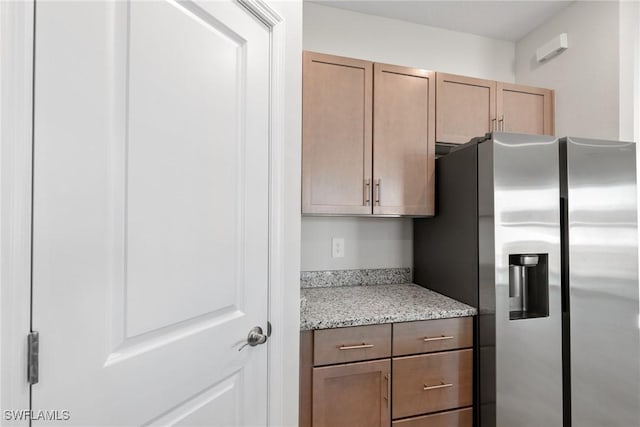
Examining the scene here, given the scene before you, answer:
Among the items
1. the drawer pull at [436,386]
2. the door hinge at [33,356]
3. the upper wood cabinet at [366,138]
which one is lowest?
the drawer pull at [436,386]

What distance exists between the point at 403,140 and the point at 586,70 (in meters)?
1.21

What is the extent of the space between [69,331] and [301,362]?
947mm

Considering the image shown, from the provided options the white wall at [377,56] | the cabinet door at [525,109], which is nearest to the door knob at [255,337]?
the white wall at [377,56]

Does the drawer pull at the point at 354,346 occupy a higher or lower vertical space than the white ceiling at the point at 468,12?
lower

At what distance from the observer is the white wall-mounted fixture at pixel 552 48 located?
6.84ft

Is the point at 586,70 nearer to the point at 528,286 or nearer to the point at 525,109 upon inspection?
the point at 525,109

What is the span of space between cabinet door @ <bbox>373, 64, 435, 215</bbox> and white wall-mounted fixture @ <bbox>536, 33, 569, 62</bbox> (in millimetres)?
909

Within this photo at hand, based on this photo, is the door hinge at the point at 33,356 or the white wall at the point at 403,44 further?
the white wall at the point at 403,44

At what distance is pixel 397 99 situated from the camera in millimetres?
1889

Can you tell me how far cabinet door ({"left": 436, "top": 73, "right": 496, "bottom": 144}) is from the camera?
1.97 m

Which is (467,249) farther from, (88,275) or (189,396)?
(88,275)

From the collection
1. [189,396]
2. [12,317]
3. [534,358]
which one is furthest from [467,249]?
[12,317]

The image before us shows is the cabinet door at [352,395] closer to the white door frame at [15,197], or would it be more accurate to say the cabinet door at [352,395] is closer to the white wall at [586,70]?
the white door frame at [15,197]

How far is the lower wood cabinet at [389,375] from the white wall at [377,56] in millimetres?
692
